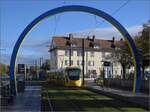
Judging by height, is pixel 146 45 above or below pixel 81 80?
above

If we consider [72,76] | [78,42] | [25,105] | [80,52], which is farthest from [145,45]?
[78,42]

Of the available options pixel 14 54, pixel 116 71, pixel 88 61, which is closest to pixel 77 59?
pixel 88 61

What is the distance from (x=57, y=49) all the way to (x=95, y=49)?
1276 centimetres

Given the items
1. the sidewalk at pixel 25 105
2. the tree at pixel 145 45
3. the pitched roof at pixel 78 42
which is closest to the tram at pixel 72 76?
the tree at pixel 145 45

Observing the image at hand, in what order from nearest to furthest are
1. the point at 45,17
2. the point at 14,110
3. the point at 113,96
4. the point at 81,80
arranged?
1. the point at 14,110
2. the point at 113,96
3. the point at 45,17
4. the point at 81,80

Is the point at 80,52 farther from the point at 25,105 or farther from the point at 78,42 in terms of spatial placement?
the point at 25,105

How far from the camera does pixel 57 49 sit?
133 m

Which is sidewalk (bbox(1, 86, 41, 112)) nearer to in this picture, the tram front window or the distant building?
the tram front window

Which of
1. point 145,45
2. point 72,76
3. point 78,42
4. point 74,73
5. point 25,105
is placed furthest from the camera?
point 78,42

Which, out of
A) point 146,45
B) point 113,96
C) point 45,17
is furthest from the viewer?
point 146,45

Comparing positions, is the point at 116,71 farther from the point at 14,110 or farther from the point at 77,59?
the point at 14,110

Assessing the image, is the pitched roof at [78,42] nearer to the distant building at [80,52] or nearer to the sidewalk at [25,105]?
the distant building at [80,52]

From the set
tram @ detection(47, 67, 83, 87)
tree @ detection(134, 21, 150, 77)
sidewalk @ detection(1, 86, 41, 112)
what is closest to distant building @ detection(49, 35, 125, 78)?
tram @ detection(47, 67, 83, 87)

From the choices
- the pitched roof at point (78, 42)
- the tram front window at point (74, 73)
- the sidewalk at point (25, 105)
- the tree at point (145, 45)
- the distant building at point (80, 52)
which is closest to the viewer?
the sidewalk at point (25, 105)
